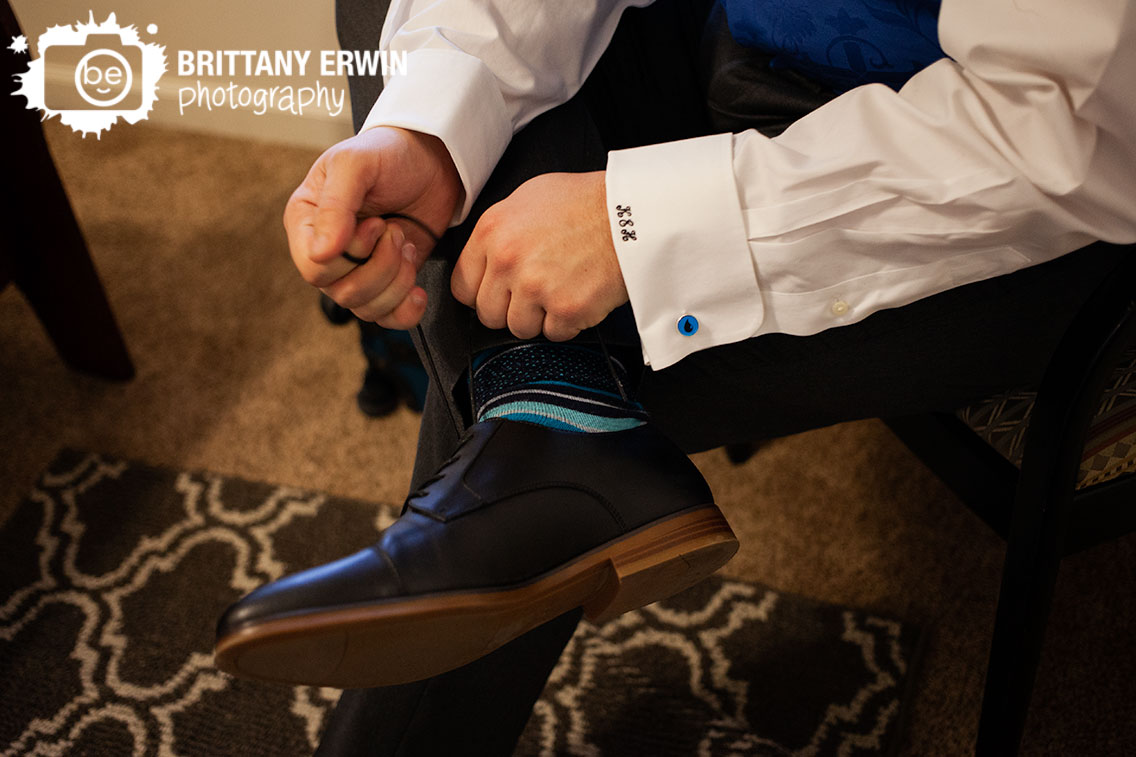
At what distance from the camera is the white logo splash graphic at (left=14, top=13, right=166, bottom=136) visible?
1.79 metres

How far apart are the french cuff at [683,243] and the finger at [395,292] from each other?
157 mm

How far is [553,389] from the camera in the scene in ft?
2.17

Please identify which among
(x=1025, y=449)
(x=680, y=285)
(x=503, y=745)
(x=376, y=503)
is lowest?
(x=376, y=503)

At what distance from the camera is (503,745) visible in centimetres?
71

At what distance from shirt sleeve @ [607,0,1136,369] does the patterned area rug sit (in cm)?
51

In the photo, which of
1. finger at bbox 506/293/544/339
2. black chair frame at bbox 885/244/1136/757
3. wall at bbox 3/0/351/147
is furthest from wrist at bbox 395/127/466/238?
wall at bbox 3/0/351/147

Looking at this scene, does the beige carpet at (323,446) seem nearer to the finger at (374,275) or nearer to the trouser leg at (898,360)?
the trouser leg at (898,360)

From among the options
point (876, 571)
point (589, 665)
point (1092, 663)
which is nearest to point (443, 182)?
point (589, 665)

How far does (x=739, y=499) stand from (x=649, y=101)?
57cm

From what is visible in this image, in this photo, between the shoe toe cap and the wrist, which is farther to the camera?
the wrist

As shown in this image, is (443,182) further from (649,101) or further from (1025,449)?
(1025,449)

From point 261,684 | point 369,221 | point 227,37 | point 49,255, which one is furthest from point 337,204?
point 227,37

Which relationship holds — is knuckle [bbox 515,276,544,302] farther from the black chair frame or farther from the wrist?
the black chair frame

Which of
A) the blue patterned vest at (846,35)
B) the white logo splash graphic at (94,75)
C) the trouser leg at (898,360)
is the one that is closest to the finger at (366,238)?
the trouser leg at (898,360)
